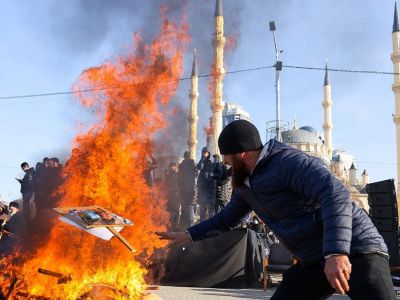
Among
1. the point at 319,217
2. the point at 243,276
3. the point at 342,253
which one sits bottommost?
the point at 243,276

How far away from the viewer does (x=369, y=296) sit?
2.37 meters

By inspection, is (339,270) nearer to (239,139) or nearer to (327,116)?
(239,139)

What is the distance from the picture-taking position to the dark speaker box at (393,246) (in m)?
8.20

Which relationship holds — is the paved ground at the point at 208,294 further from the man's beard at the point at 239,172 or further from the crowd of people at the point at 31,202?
the man's beard at the point at 239,172

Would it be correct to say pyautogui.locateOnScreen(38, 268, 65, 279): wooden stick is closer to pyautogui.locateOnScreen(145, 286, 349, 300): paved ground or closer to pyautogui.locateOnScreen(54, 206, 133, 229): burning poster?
pyautogui.locateOnScreen(54, 206, 133, 229): burning poster

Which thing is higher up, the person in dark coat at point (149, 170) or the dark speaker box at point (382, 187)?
the person in dark coat at point (149, 170)

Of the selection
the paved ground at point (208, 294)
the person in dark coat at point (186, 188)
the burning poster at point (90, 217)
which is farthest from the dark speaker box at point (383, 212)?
the burning poster at point (90, 217)

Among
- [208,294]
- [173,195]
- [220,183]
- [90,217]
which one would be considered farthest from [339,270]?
[173,195]

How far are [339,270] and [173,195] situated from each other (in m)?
9.86

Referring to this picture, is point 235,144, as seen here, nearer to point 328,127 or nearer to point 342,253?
point 342,253

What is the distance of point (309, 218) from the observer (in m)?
2.61

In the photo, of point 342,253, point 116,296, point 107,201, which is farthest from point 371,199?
point 342,253

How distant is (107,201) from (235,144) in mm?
4767

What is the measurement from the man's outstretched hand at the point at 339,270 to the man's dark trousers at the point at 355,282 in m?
0.17
